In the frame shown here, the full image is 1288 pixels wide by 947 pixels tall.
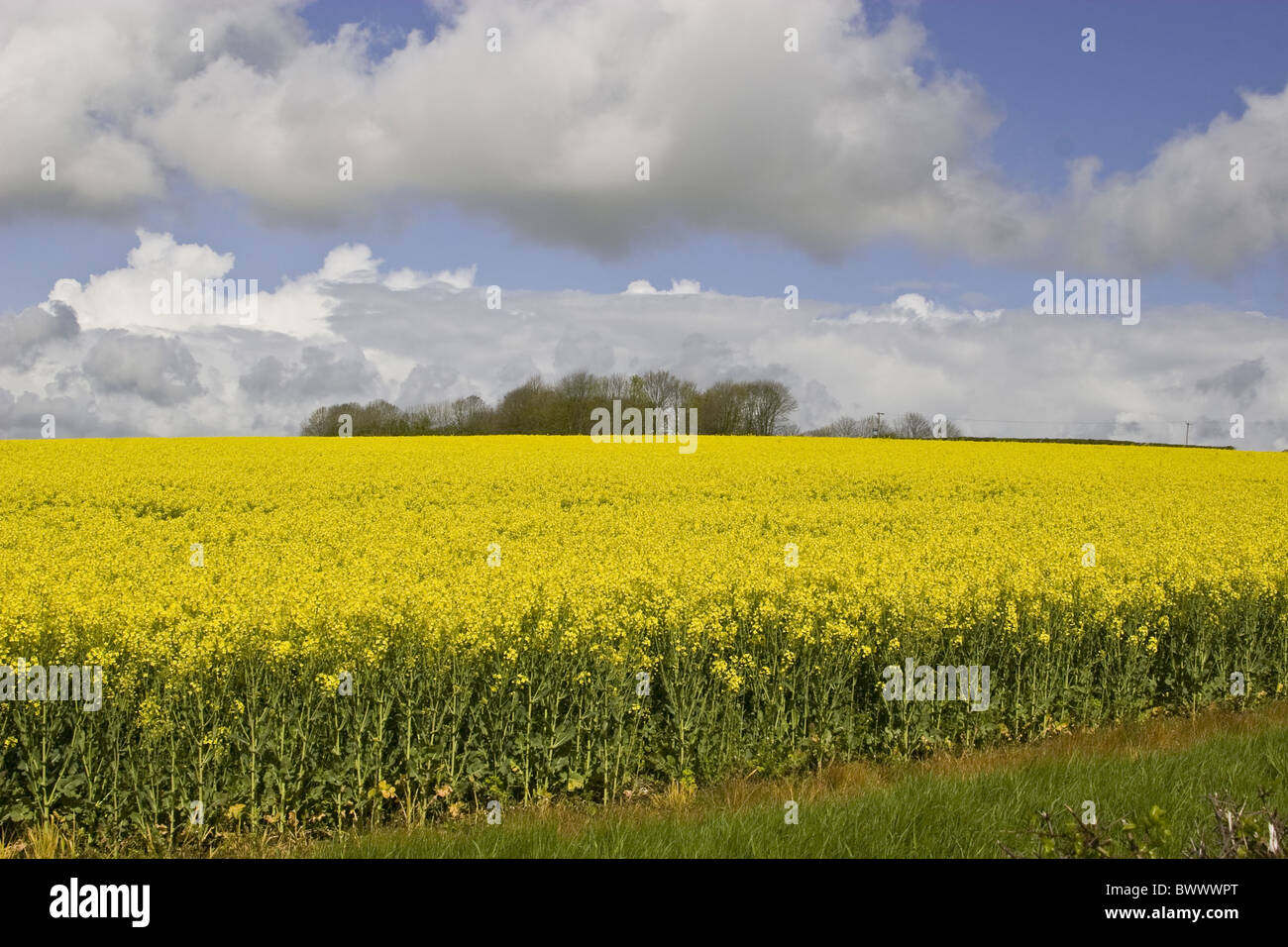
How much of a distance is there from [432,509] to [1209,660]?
15.0 m

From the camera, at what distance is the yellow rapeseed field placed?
7.11 m

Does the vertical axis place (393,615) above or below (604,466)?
below

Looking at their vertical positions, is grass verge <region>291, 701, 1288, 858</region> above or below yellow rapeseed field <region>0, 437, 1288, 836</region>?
below

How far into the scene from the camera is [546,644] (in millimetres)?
8359

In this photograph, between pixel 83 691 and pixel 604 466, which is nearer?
pixel 83 691

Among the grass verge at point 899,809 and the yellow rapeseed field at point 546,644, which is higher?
the yellow rapeseed field at point 546,644

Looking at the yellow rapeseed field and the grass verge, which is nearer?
the grass verge

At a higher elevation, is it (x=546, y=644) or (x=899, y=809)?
(x=546, y=644)

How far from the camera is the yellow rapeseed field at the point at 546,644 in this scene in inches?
280

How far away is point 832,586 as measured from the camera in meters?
11.2

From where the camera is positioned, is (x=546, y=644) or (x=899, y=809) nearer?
(x=899, y=809)

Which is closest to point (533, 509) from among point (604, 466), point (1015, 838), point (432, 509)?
point (432, 509)

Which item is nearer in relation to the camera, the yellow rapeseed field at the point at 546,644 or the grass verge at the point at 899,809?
the grass verge at the point at 899,809

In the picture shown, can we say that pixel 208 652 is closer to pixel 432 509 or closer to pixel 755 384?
pixel 432 509
